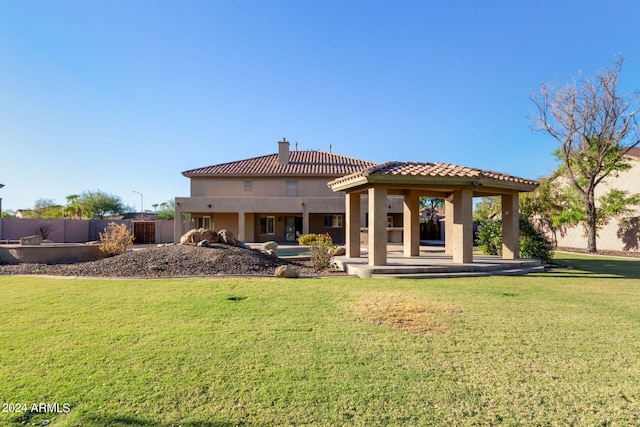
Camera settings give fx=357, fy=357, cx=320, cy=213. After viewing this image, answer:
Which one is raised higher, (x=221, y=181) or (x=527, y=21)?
(x=527, y=21)

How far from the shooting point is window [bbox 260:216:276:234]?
2941 cm

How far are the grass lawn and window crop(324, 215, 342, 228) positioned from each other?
70.1 feet

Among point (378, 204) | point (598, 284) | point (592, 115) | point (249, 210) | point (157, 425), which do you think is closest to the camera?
point (157, 425)

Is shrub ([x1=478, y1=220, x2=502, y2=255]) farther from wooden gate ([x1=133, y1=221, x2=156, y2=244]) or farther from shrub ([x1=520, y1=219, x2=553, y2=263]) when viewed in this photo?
wooden gate ([x1=133, y1=221, x2=156, y2=244])

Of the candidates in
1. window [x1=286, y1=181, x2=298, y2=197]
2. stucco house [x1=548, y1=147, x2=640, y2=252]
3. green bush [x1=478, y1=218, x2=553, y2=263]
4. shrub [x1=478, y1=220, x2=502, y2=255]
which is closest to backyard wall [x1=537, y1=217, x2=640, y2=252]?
stucco house [x1=548, y1=147, x2=640, y2=252]

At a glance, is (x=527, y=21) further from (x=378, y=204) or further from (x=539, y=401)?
(x=539, y=401)

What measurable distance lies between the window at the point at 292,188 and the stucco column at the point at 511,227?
17.9m

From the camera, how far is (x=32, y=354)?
4.43 meters

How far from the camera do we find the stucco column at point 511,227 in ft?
44.5

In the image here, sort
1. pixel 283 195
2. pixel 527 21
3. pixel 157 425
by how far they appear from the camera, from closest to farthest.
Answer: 1. pixel 157 425
2. pixel 527 21
3. pixel 283 195

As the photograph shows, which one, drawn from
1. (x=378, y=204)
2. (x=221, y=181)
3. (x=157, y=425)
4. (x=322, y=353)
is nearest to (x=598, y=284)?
(x=378, y=204)

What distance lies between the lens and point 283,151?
31.4 m

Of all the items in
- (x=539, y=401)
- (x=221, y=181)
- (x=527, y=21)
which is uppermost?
(x=527, y=21)

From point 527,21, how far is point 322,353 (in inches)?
677
